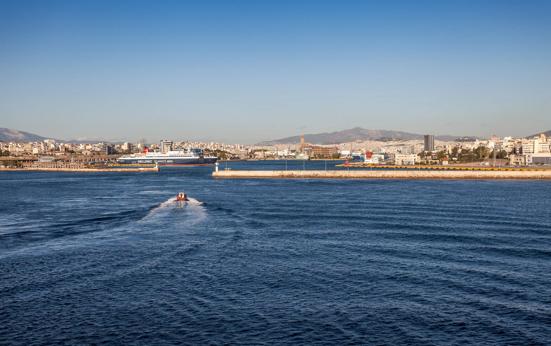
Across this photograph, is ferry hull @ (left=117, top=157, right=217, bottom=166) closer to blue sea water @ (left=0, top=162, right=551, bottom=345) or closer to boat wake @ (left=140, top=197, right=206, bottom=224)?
boat wake @ (left=140, top=197, right=206, bottom=224)

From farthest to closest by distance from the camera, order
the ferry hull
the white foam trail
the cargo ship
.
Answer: the cargo ship < the ferry hull < the white foam trail

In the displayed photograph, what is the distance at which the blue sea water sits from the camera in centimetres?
1305

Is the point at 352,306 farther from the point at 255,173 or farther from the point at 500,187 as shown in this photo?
the point at 255,173

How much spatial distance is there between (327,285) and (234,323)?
4.31m

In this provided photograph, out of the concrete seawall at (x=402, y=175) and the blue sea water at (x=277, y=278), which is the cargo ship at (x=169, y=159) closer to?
the concrete seawall at (x=402, y=175)

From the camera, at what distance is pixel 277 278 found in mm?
17609

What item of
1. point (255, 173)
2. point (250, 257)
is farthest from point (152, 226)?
point (255, 173)

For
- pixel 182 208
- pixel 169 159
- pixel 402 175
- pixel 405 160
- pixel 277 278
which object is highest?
pixel 169 159

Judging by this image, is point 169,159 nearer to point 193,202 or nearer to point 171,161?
point 171,161

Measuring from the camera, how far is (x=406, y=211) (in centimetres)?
3453

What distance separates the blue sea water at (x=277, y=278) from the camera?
1305 cm

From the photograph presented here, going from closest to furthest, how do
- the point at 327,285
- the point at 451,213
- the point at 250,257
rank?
the point at 327,285, the point at 250,257, the point at 451,213

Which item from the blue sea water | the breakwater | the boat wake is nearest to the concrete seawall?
the boat wake

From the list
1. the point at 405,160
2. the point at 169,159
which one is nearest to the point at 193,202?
the point at 405,160
